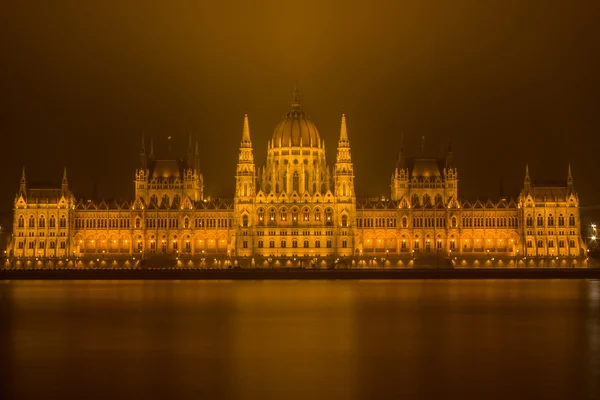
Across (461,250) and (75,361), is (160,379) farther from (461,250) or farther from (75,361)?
(461,250)

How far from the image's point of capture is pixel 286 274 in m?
118

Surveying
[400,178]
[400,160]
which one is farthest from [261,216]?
[400,160]

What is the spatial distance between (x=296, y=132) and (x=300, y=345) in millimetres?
97557

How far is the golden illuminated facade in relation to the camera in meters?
140

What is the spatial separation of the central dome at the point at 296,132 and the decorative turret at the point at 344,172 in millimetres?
4779

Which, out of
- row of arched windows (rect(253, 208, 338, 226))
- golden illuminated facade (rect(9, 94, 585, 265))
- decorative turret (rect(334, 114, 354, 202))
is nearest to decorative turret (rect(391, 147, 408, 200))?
golden illuminated facade (rect(9, 94, 585, 265))

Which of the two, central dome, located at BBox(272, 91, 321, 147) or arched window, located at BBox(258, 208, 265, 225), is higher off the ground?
central dome, located at BBox(272, 91, 321, 147)

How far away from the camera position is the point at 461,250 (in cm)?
14288

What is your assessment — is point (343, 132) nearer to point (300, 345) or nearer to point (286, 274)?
point (286, 274)

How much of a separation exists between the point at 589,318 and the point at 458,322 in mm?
8297

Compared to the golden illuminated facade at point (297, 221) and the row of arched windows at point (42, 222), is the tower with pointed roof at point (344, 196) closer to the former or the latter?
the golden illuminated facade at point (297, 221)

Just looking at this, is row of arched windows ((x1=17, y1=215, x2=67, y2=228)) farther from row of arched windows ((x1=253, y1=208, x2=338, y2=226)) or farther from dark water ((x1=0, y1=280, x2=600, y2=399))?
dark water ((x1=0, y1=280, x2=600, y2=399))

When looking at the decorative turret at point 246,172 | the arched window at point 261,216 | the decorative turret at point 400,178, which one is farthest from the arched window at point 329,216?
the decorative turret at point 400,178

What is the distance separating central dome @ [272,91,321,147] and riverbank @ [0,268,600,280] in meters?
30.6
